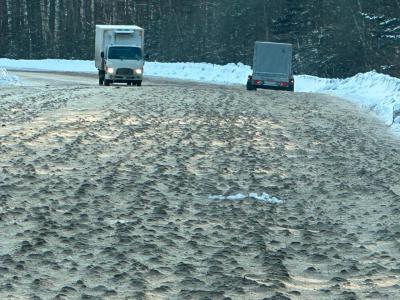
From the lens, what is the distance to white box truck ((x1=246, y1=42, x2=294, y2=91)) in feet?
139

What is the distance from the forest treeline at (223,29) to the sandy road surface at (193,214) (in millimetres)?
37275

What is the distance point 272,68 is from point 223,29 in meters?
33.2

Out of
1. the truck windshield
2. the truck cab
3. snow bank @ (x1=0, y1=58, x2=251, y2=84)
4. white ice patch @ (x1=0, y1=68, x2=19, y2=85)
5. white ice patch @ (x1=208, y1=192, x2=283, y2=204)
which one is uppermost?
white ice patch @ (x1=208, y1=192, x2=283, y2=204)

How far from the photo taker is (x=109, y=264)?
20.6 feet

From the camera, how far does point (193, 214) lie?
8.34 metres

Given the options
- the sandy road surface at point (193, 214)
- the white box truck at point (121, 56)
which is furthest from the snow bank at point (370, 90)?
the white box truck at point (121, 56)

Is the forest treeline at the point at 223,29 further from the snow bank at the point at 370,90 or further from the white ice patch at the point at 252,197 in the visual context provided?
the white ice patch at the point at 252,197

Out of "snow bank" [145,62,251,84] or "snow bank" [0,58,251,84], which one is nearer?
"snow bank" [145,62,251,84]

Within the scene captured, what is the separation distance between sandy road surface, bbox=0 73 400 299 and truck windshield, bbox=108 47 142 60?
76.6ft

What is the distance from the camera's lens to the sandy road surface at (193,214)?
19.4 ft

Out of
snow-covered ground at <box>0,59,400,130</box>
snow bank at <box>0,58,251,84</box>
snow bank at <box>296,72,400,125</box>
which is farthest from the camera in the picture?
snow bank at <box>0,58,251,84</box>

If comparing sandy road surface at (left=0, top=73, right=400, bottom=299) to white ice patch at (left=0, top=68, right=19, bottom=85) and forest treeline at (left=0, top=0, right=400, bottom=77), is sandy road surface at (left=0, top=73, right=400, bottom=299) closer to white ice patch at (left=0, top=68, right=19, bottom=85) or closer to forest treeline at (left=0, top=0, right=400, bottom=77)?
white ice patch at (left=0, top=68, right=19, bottom=85)

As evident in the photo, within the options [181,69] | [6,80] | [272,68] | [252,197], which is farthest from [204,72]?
[252,197]

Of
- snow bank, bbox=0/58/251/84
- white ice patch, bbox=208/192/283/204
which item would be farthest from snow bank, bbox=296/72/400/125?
white ice patch, bbox=208/192/283/204
